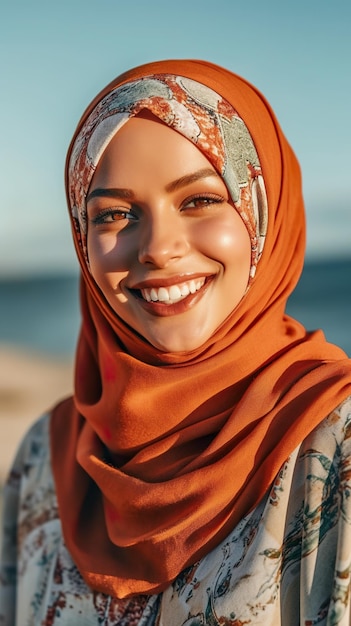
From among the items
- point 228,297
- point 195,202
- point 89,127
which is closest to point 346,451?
point 228,297

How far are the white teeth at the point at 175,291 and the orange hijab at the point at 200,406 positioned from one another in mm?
139

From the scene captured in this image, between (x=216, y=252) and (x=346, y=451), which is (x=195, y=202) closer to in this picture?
(x=216, y=252)

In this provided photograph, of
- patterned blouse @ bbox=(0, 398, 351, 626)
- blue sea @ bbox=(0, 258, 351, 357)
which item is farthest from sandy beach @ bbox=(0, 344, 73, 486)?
patterned blouse @ bbox=(0, 398, 351, 626)

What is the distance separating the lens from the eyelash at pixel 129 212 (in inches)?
76.5

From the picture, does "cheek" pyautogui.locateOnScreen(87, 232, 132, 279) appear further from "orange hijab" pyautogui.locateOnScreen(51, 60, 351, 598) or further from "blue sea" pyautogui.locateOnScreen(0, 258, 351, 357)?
"blue sea" pyautogui.locateOnScreen(0, 258, 351, 357)

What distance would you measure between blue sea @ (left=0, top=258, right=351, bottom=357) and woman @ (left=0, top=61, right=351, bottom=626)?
33.1 feet

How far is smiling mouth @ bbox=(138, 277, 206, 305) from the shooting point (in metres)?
1.94

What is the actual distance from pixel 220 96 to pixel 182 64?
0.13 m

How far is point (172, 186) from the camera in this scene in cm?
191

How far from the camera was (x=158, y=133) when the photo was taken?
194cm

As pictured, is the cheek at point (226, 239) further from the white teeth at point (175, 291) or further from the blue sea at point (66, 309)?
the blue sea at point (66, 309)

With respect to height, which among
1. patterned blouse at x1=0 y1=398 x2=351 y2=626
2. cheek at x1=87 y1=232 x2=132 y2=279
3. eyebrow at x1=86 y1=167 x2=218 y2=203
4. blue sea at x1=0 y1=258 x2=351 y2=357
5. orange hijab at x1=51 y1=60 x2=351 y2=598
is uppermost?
blue sea at x1=0 y1=258 x2=351 y2=357

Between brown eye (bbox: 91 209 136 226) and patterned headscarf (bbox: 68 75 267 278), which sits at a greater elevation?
patterned headscarf (bbox: 68 75 267 278)

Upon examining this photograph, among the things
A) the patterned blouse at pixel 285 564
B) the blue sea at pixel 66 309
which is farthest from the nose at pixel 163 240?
the blue sea at pixel 66 309
